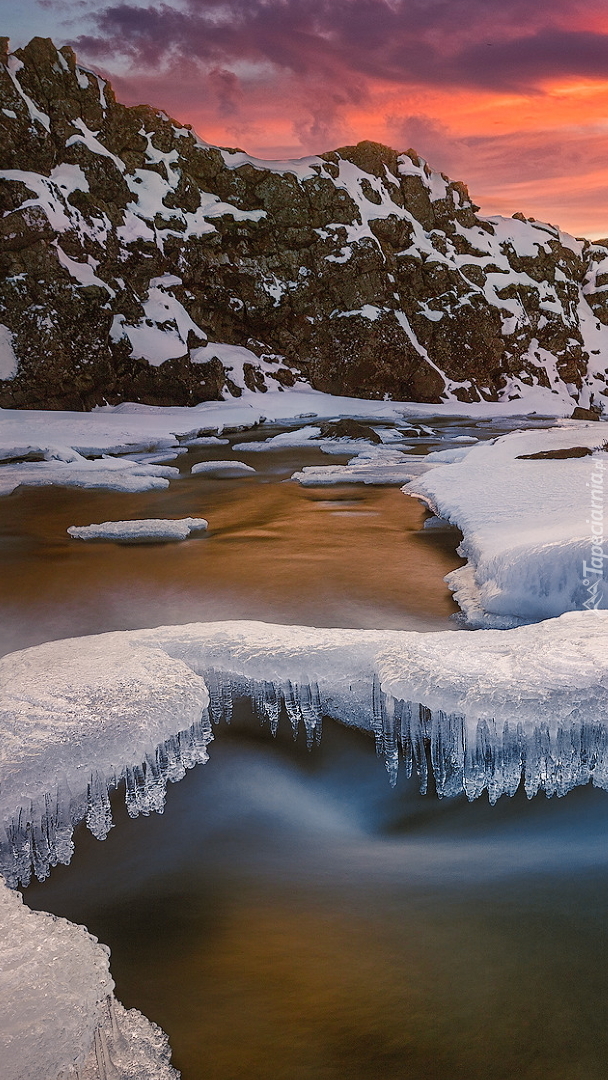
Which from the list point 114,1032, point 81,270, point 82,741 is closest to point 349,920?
point 114,1032

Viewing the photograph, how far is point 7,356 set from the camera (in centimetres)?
2875

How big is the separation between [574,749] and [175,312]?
34.9 m

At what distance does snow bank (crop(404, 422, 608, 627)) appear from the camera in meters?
5.34

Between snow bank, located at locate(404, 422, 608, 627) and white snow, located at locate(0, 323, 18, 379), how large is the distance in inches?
870

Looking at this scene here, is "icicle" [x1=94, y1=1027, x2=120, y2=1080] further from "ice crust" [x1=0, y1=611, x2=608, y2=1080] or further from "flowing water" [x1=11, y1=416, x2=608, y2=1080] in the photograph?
"flowing water" [x1=11, y1=416, x2=608, y2=1080]

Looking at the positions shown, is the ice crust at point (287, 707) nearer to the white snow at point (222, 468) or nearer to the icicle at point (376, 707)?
the icicle at point (376, 707)

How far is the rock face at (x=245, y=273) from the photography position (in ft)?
99.5

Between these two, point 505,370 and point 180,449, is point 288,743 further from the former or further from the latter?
point 505,370

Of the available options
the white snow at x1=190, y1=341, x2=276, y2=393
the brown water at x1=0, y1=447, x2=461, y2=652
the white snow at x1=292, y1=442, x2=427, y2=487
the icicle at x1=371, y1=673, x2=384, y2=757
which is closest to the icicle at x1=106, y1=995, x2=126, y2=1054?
the icicle at x1=371, y1=673, x2=384, y2=757

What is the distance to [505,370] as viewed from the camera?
45.3 m

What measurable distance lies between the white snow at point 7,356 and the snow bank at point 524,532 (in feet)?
72.5

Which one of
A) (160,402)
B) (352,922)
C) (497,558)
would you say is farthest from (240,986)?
(160,402)

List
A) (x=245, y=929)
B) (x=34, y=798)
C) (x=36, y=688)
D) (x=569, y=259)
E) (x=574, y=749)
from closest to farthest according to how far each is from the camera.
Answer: (x=245, y=929) < (x=34, y=798) < (x=574, y=749) < (x=36, y=688) < (x=569, y=259)

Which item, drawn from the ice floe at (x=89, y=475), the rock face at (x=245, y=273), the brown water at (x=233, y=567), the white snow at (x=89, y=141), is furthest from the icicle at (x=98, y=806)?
the white snow at (x=89, y=141)
